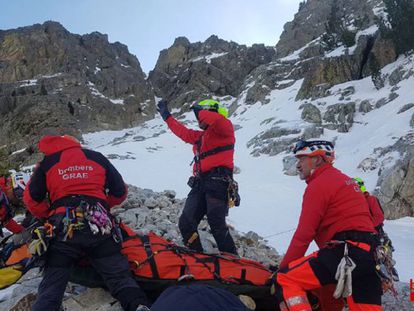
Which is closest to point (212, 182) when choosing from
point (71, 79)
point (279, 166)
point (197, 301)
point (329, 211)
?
point (329, 211)

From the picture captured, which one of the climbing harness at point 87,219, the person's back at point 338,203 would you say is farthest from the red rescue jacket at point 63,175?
the person's back at point 338,203

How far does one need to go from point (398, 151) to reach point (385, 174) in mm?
2251

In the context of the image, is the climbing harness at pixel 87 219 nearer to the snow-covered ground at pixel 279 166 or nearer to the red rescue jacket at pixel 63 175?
the red rescue jacket at pixel 63 175

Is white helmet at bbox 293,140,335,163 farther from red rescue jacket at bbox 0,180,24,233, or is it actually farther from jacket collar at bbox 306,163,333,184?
red rescue jacket at bbox 0,180,24,233

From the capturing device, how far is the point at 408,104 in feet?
81.2

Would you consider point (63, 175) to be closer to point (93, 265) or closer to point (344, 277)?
point (93, 265)

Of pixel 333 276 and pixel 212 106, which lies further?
pixel 212 106

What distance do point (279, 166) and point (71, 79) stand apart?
69.2 m

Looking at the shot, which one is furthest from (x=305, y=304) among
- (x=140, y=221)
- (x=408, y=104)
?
(x=408, y=104)

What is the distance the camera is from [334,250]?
12.1 ft

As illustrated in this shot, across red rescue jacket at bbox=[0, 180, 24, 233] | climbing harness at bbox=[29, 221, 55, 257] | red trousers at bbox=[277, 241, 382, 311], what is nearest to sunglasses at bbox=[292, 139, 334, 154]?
red trousers at bbox=[277, 241, 382, 311]

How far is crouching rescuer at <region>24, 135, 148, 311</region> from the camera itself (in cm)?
379

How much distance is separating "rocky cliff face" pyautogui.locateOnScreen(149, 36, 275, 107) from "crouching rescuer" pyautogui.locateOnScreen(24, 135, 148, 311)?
259 feet

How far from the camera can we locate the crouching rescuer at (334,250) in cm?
361
